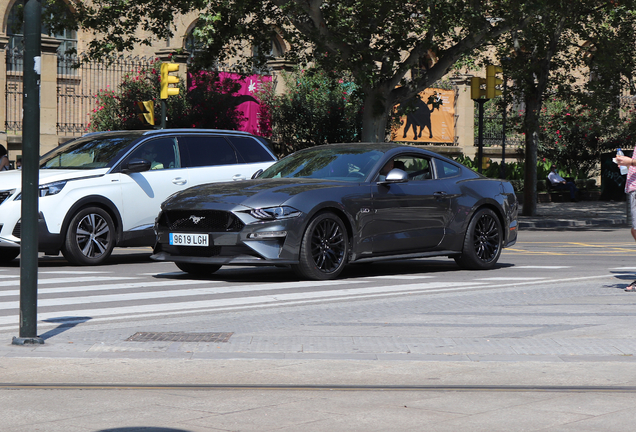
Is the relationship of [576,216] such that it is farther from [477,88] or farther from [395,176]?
[395,176]

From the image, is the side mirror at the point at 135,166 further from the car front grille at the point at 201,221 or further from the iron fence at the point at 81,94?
the iron fence at the point at 81,94

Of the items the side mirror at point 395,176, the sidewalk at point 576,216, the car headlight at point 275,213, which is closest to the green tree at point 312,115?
the sidewalk at point 576,216

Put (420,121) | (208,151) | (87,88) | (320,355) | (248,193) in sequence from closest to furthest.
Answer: (320,355) → (248,193) → (208,151) → (87,88) → (420,121)

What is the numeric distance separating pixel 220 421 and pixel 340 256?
6.14 m

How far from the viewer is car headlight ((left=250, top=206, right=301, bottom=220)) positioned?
10.4 meters

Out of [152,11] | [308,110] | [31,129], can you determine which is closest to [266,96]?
[308,110]

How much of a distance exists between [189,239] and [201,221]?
0.23 m

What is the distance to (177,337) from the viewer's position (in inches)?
288

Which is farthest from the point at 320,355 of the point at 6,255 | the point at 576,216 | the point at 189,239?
the point at 576,216

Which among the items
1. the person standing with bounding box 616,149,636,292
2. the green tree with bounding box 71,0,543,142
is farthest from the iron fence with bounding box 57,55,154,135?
the person standing with bounding box 616,149,636,292

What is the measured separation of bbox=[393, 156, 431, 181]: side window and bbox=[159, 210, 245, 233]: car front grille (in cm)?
238

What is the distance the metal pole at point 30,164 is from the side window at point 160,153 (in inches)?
260

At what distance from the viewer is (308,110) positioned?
3341 cm

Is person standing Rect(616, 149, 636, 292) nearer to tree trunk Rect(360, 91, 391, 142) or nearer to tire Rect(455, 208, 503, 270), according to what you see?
tire Rect(455, 208, 503, 270)
